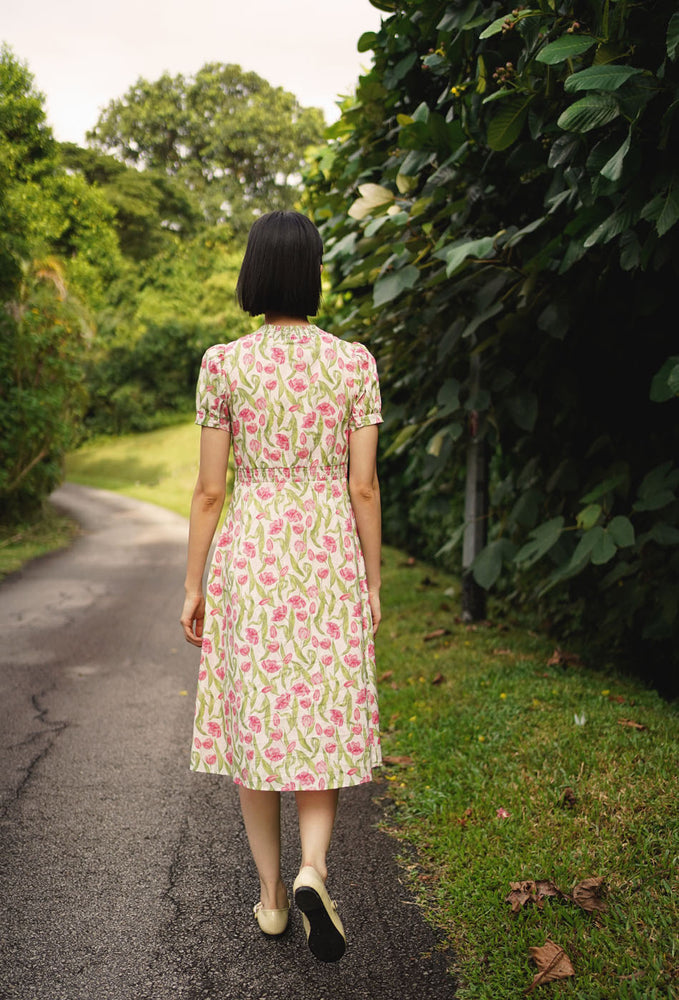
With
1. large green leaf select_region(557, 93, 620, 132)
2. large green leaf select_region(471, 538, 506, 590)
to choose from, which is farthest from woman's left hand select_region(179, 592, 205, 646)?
large green leaf select_region(471, 538, 506, 590)

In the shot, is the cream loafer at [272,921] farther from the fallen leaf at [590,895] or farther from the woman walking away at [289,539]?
the fallen leaf at [590,895]

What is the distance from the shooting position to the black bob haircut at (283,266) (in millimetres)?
2170

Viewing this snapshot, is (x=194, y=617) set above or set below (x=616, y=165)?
below

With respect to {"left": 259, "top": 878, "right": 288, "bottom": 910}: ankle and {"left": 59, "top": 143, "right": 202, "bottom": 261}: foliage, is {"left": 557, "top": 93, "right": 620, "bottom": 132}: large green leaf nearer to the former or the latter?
{"left": 259, "top": 878, "right": 288, "bottom": 910}: ankle

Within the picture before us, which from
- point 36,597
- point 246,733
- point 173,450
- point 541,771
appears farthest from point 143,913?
point 173,450

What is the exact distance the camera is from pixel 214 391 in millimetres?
2211

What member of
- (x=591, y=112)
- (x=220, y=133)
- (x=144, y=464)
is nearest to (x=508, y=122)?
(x=591, y=112)

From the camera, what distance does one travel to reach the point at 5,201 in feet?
33.7

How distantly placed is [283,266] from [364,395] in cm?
43

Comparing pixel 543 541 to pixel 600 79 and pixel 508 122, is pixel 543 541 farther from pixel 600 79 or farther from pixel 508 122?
pixel 600 79

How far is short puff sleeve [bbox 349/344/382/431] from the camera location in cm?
226

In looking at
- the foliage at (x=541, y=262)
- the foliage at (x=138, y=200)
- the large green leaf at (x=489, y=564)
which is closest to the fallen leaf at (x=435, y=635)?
the foliage at (x=541, y=262)

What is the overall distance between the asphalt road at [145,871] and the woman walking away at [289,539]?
1.35 feet

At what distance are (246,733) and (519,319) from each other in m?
2.50
